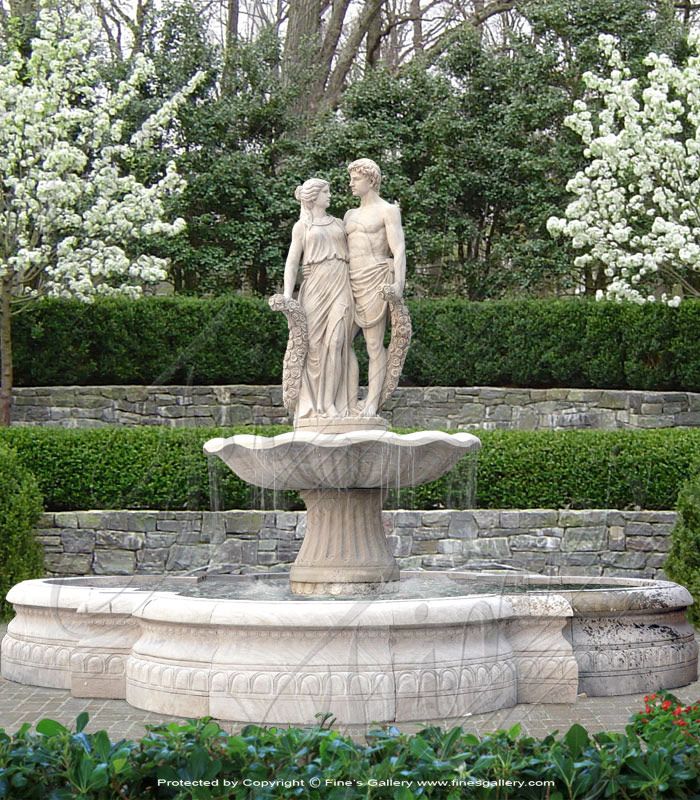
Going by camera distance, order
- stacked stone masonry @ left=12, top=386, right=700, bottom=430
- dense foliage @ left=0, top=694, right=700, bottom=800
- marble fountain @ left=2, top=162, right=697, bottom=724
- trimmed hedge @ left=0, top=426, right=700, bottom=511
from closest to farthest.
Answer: dense foliage @ left=0, top=694, right=700, bottom=800, marble fountain @ left=2, top=162, right=697, bottom=724, trimmed hedge @ left=0, top=426, right=700, bottom=511, stacked stone masonry @ left=12, top=386, right=700, bottom=430

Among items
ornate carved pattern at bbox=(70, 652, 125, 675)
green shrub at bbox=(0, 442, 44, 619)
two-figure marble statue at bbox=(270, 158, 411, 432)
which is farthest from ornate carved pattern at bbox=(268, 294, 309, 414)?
green shrub at bbox=(0, 442, 44, 619)

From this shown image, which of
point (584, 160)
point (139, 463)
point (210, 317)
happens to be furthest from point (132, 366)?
point (584, 160)

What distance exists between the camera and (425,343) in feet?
56.1

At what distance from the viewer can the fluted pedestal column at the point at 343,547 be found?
763cm

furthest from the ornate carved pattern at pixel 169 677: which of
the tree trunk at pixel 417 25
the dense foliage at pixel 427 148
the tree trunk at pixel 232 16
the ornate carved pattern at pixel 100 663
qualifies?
the tree trunk at pixel 417 25

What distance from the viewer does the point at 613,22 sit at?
20109mm

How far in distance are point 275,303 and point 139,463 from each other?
4.59 m

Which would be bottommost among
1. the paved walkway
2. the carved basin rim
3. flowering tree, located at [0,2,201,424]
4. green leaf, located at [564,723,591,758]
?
the paved walkway

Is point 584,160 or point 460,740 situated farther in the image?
point 584,160

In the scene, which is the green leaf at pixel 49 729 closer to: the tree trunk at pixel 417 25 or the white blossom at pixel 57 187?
the white blossom at pixel 57 187

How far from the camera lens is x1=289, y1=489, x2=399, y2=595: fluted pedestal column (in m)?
7.63

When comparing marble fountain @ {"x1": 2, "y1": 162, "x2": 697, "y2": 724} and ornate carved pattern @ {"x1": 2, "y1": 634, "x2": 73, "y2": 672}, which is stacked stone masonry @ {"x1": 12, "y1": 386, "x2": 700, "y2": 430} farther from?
ornate carved pattern @ {"x1": 2, "y1": 634, "x2": 73, "y2": 672}

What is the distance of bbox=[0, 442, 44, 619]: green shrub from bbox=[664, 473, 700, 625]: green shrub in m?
5.71

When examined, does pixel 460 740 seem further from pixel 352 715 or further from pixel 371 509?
pixel 371 509
